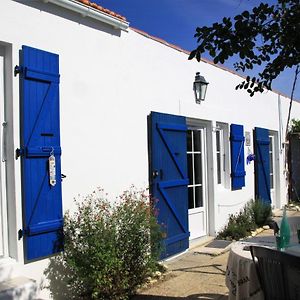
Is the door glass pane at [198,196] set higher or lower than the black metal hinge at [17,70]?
lower

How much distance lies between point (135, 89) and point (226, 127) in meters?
3.46

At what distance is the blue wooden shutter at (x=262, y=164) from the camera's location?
10648 mm

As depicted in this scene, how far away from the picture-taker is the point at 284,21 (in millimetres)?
2914

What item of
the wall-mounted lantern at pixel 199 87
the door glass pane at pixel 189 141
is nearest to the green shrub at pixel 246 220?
the door glass pane at pixel 189 141

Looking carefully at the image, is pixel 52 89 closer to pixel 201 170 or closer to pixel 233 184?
pixel 201 170

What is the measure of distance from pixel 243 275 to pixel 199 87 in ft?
15.6

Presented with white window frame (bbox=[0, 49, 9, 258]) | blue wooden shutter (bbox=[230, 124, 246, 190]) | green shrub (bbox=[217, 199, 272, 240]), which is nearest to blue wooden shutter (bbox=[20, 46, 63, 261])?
white window frame (bbox=[0, 49, 9, 258])

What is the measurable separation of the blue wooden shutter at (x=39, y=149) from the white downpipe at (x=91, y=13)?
627 millimetres

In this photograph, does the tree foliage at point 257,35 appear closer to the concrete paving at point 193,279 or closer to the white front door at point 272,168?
the concrete paving at point 193,279

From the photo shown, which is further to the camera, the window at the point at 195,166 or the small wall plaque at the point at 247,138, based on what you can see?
the small wall plaque at the point at 247,138

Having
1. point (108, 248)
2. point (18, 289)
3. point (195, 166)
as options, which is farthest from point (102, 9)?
point (195, 166)

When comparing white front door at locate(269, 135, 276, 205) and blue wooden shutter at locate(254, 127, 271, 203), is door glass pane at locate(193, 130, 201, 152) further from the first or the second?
white front door at locate(269, 135, 276, 205)

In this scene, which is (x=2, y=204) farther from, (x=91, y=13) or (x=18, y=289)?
(x=91, y=13)

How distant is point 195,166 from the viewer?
26.9 ft
